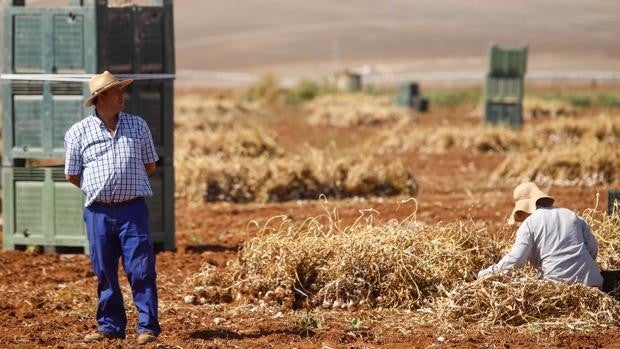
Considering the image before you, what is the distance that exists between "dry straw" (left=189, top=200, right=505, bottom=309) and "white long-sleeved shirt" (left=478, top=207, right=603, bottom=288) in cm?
70

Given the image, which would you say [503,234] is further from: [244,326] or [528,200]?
[244,326]

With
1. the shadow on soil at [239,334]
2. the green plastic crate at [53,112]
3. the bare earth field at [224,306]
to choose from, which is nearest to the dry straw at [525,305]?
the bare earth field at [224,306]

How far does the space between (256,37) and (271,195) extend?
10024 cm

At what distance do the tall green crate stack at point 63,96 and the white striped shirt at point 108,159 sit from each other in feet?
12.2

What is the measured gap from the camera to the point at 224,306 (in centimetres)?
994

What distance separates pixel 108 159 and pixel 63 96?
4.08 meters

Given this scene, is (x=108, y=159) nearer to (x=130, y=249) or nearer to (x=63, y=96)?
(x=130, y=249)

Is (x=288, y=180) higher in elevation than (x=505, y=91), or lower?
lower

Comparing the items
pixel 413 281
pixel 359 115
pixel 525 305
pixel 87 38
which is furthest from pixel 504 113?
pixel 525 305

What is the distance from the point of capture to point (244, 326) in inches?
359

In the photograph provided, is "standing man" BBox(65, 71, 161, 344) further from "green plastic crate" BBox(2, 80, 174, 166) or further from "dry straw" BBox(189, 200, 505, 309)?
"green plastic crate" BBox(2, 80, 174, 166)

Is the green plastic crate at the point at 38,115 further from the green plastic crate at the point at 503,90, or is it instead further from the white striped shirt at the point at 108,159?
the green plastic crate at the point at 503,90

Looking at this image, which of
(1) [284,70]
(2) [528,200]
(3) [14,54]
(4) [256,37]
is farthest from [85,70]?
(4) [256,37]

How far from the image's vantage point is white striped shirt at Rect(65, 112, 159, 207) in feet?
27.2
